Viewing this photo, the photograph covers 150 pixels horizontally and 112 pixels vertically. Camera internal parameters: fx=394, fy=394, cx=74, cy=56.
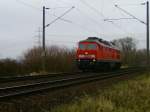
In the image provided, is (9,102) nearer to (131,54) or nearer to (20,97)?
(20,97)

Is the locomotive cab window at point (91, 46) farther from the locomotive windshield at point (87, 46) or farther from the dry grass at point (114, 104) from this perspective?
the dry grass at point (114, 104)

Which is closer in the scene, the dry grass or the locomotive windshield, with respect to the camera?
the dry grass

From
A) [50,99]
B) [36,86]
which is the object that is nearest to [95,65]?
[36,86]

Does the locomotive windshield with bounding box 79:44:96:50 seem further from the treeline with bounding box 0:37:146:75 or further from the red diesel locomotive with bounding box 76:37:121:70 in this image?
the treeline with bounding box 0:37:146:75

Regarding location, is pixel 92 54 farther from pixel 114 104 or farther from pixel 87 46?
pixel 114 104

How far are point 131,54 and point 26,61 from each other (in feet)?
174

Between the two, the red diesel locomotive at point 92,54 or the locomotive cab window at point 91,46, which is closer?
the red diesel locomotive at point 92,54

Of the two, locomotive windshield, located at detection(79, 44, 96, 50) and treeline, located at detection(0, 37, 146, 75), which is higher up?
locomotive windshield, located at detection(79, 44, 96, 50)

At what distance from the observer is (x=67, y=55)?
163 feet

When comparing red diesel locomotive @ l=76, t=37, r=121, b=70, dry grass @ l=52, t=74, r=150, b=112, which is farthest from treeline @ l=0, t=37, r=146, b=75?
dry grass @ l=52, t=74, r=150, b=112

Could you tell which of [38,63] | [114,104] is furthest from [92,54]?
→ [114,104]

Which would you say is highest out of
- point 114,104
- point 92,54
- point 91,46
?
point 91,46

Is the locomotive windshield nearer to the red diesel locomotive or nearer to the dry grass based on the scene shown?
the red diesel locomotive

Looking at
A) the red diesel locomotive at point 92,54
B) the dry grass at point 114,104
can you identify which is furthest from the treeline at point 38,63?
the dry grass at point 114,104
